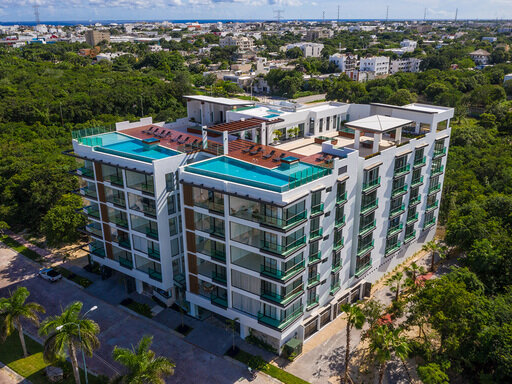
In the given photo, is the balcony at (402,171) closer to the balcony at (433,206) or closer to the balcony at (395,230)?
the balcony at (395,230)

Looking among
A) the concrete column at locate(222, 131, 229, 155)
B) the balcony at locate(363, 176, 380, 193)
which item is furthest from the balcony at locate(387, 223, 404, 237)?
the concrete column at locate(222, 131, 229, 155)

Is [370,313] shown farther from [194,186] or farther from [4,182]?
[4,182]

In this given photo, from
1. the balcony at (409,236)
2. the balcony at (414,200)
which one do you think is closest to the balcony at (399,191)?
the balcony at (414,200)

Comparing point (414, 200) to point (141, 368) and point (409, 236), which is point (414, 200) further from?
point (141, 368)

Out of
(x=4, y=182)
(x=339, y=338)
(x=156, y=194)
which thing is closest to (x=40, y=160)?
(x=4, y=182)

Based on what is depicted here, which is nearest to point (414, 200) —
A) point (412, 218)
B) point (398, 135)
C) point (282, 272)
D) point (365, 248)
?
point (412, 218)
